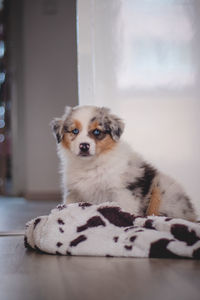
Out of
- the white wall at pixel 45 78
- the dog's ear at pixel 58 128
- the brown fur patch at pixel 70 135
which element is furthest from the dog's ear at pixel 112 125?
the white wall at pixel 45 78

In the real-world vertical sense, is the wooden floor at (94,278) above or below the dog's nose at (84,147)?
below

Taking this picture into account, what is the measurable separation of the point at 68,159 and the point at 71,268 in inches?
39.3

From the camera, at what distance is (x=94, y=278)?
1.29 metres

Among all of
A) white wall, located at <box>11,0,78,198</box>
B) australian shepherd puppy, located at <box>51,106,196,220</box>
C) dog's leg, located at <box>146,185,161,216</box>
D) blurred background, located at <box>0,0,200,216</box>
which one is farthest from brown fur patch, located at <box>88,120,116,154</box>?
white wall, located at <box>11,0,78,198</box>

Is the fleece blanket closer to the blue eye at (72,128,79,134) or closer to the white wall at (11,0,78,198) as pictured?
the blue eye at (72,128,79,134)

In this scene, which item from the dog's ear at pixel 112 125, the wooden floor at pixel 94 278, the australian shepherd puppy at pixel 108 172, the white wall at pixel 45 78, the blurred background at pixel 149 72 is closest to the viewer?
the wooden floor at pixel 94 278

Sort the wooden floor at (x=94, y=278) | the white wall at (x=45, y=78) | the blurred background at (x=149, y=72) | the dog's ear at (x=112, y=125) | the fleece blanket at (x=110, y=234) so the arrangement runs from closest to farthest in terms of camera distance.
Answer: the wooden floor at (x=94, y=278) < the fleece blanket at (x=110, y=234) < the dog's ear at (x=112, y=125) < the blurred background at (x=149, y=72) < the white wall at (x=45, y=78)

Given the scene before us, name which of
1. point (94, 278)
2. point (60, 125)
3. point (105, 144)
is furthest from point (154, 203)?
point (94, 278)

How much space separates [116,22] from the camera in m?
2.68

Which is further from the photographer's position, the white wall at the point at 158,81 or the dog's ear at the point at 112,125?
the white wall at the point at 158,81

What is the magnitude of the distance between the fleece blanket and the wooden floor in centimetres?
5

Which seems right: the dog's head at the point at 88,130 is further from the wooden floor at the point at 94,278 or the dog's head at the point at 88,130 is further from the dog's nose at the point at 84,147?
the wooden floor at the point at 94,278

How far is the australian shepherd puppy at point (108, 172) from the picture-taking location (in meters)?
2.12

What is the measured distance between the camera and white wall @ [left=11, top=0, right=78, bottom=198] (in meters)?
5.11
